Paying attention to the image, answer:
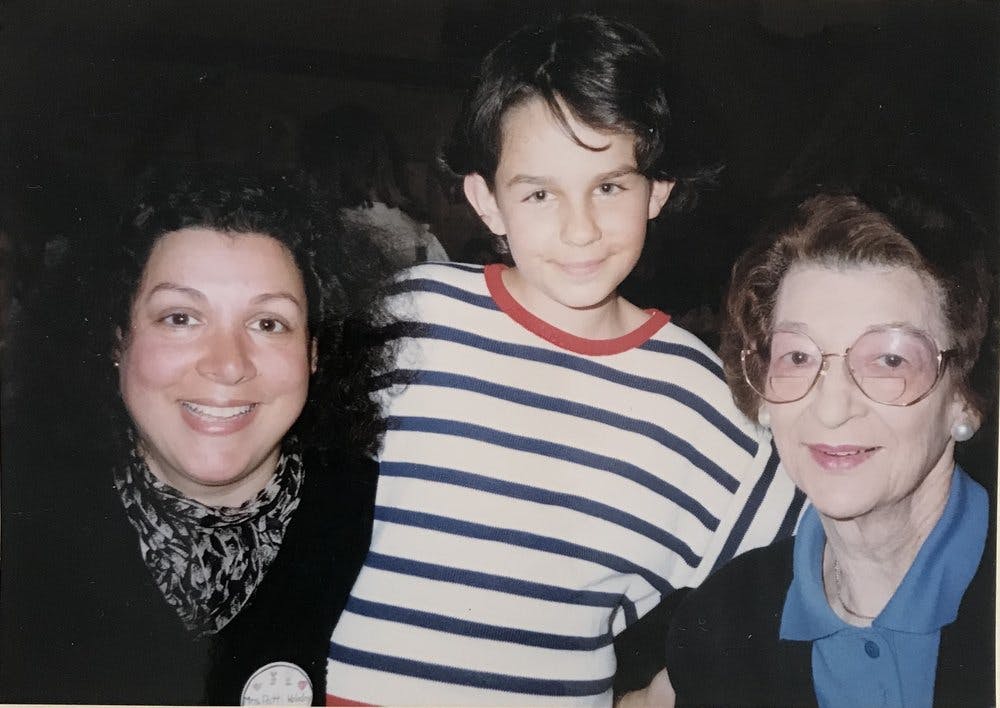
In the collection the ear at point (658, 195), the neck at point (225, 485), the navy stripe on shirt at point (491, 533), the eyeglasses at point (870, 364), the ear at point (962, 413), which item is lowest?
the navy stripe on shirt at point (491, 533)

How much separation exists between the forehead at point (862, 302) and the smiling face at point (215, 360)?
3.26 ft

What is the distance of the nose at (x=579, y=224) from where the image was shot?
1592mm

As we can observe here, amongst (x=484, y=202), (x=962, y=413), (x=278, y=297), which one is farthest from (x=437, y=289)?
(x=962, y=413)

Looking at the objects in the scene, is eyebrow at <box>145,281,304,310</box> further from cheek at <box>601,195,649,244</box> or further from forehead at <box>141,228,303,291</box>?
cheek at <box>601,195,649,244</box>

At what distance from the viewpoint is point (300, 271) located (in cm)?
160

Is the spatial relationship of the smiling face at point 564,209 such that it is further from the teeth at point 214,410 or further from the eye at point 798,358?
the teeth at point 214,410

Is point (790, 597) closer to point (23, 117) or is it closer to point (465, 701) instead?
point (465, 701)

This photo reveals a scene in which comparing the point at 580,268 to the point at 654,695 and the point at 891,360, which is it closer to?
the point at 891,360

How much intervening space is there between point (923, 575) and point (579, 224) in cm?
100

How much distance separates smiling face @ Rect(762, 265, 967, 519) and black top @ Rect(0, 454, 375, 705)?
2.85ft

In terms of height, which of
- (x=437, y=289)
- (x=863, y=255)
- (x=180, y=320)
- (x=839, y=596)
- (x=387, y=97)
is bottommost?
(x=839, y=596)

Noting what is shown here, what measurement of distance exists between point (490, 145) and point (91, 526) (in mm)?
1079

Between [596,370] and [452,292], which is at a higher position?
[452,292]

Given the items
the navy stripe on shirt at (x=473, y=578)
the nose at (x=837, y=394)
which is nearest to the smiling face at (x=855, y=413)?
the nose at (x=837, y=394)
